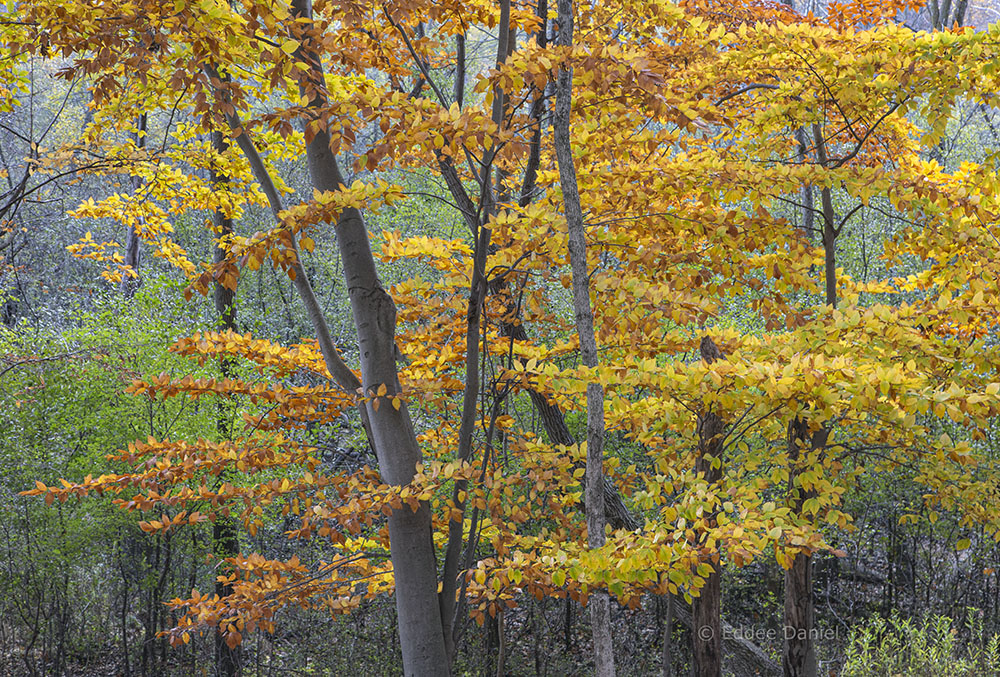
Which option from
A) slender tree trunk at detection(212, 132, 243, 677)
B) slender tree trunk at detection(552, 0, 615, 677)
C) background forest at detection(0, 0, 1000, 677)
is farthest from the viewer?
slender tree trunk at detection(212, 132, 243, 677)

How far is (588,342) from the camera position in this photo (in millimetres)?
2775

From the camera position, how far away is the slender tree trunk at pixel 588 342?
2721 millimetres

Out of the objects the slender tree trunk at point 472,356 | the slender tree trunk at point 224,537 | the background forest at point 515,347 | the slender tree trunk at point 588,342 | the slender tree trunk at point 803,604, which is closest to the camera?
the background forest at point 515,347

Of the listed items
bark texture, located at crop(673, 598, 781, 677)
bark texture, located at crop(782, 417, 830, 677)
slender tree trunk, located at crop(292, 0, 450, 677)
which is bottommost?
bark texture, located at crop(673, 598, 781, 677)

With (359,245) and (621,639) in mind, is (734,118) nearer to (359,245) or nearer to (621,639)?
(359,245)

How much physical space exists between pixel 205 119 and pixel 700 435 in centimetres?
262

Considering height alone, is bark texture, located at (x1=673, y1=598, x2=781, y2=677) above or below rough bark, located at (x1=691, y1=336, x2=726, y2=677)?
below

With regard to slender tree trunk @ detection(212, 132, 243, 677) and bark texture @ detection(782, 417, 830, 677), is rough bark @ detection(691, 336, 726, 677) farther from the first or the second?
slender tree trunk @ detection(212, 132, 243, 677)

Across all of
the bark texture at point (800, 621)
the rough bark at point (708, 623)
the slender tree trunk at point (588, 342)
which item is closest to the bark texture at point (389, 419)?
the slender tree trunk at point (588, 342)

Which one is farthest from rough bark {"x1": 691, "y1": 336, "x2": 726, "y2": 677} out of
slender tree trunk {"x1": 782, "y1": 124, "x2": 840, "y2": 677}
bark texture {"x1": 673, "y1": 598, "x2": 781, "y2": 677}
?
bark texture {"x1": 673, "y1": 598, "x2": 781, "y2": 677}

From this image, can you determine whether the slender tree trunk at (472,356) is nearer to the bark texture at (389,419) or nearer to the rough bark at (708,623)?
the bark texture at (389,419)

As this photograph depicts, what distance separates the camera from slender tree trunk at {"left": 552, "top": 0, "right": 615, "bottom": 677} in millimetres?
2721

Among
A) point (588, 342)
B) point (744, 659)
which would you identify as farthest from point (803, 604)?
point (588, 342)

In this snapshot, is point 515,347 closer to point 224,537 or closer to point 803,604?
point 803,604
